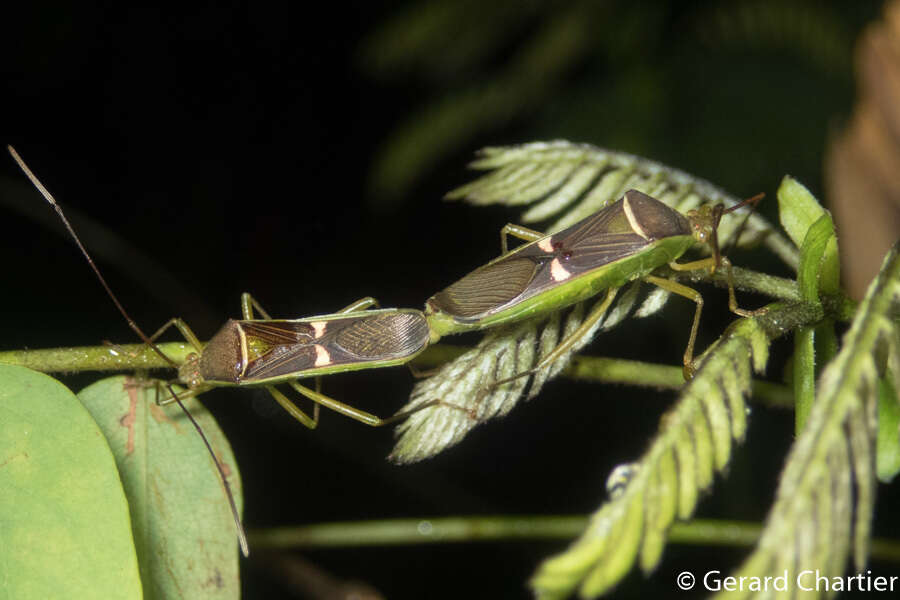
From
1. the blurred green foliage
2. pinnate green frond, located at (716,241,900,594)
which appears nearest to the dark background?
the blurred green foliage

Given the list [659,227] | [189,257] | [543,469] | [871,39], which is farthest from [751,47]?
[189,257]

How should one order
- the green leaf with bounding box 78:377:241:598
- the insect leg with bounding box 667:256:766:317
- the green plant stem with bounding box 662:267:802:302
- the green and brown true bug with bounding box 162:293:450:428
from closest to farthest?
1. the green leaf with bounding box 78:377:241:598
2. the green plant stem with bounding box 662:267:802:302
3. the insect leg with bounding box 667:256:766:317
4. the green and brown true bug with bounding box 162:293:450:428

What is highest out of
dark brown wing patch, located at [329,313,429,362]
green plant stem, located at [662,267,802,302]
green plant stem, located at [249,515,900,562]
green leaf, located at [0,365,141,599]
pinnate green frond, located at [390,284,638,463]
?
green plant stem, located at [662,267,802,302]

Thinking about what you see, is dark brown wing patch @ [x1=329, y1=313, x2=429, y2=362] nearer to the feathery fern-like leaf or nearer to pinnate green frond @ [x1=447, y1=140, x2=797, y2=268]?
the feathery fern-like leaf

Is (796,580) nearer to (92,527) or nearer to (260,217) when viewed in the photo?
(92,527)

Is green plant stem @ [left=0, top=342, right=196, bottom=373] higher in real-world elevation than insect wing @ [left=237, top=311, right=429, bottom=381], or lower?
lower
